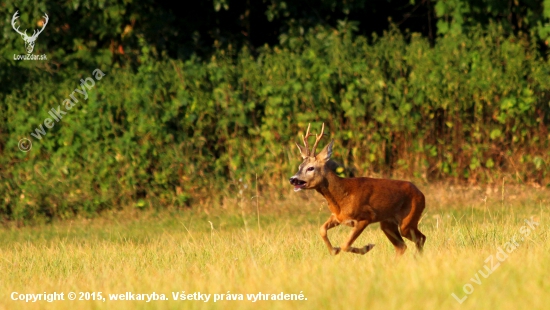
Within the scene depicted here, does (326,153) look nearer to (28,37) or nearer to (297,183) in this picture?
(297,183)

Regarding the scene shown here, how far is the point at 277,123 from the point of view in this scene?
13750mm

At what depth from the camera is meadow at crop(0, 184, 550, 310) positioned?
18.9 feet

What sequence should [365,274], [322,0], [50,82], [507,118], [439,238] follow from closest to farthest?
[365,274] < [439,238] < [507,118] < [50,82] < [322,0]

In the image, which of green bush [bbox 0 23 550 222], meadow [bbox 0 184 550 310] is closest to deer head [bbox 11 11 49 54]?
green bush [bbox 0 23 550 222]

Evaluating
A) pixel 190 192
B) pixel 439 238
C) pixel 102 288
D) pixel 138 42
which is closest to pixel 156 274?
pixel 102 288

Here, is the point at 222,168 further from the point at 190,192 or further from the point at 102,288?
the point at 102,288

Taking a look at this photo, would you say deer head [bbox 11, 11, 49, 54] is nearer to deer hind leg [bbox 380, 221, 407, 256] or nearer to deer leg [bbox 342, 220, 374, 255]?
deer hind leg [bbox 380, 221, 407, 256]

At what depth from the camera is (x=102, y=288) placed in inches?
267

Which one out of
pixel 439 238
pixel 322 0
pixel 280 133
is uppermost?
pixel 322 0

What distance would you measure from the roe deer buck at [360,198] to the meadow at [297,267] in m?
0.30

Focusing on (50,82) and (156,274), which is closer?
(156,274)

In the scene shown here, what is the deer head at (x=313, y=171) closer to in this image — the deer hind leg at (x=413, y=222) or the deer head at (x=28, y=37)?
the deer hind leg at (x=413, y=222)

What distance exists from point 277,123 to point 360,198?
613 cm

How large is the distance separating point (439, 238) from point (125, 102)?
6.63 metres
